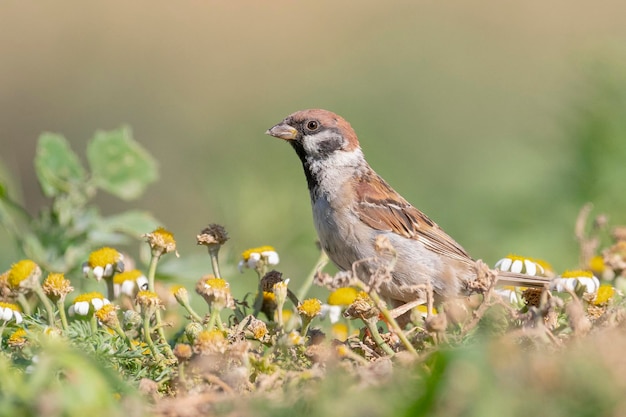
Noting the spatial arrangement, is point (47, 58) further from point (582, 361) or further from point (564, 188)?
point (582, 361)

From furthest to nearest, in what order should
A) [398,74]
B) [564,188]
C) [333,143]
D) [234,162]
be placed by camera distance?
[398,74]
[234,162]
[564,188]
[333,143]

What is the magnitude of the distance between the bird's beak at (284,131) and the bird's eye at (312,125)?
62 mm

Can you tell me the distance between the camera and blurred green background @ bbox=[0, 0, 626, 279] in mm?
5066

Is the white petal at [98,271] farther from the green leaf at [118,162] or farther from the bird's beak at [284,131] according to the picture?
the bird's beak at [284,131]

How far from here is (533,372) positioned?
1559mm

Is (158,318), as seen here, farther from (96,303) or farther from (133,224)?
(133,224)

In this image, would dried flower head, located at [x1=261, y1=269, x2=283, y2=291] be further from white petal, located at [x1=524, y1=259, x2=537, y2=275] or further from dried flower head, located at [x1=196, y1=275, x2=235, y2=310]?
white petal, located at [x1=524, y1=259, x2=537, y2=275]

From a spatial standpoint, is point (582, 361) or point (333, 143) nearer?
point (582, 361)

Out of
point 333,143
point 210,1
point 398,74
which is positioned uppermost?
point 210,1

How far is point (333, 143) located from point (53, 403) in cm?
290

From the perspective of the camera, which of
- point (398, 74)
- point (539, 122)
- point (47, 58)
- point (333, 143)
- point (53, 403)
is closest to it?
point (53, 403)

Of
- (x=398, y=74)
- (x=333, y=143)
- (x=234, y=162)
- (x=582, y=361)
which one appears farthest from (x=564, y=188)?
(x=398, y=74)

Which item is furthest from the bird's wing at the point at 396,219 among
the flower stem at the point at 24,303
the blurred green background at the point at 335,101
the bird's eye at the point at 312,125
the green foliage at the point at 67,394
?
the green foliage at the point at 67,394

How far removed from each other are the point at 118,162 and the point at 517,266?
62.0 inches
